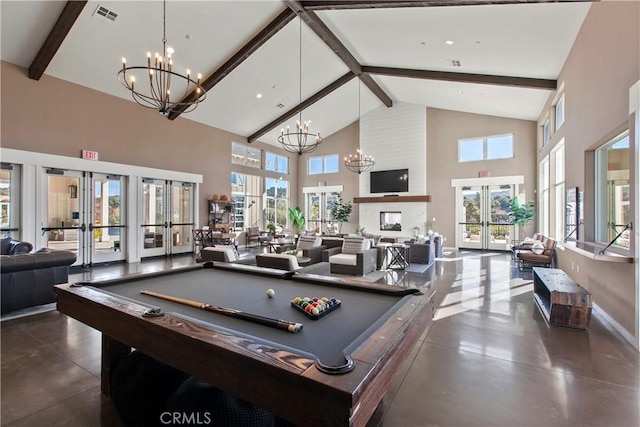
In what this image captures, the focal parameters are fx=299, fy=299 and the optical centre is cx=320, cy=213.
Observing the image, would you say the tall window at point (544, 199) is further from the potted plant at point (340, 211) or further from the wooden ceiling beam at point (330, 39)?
the potted plant at point (340, 211)

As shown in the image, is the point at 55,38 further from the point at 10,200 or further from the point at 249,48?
the point at 249,48

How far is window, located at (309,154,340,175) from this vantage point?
13766 mm

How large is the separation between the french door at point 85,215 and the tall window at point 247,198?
13.6 ft

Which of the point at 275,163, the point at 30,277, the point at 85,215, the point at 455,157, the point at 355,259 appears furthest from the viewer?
the point at 275,163

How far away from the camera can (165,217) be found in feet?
29.7

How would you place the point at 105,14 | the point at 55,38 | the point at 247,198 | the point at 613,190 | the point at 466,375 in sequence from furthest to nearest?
1. the point at 247,198
2. the point at 55,38
3. the point at 105,14
4. the point at 613,190
5. the point at 466,375

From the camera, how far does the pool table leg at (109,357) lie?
2199 millimetres

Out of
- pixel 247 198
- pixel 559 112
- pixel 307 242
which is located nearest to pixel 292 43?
pixel 307 242

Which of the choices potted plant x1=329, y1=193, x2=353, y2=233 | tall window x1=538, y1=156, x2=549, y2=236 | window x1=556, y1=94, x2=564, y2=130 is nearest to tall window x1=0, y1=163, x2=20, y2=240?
potted plant x1=329, y1=193, x2=353, y2=233

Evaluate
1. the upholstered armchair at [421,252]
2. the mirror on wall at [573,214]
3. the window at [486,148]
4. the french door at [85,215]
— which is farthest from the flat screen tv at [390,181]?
the french door at [85,215]

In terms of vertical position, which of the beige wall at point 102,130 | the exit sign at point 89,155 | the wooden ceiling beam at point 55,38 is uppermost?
the wooden ceiling beam at point 55,38

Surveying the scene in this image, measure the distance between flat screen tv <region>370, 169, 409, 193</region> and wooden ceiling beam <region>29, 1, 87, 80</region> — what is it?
10.0m

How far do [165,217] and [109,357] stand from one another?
757cm

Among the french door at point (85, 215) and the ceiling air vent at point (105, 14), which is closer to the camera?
the ceiling air vent at point (105, 14)
